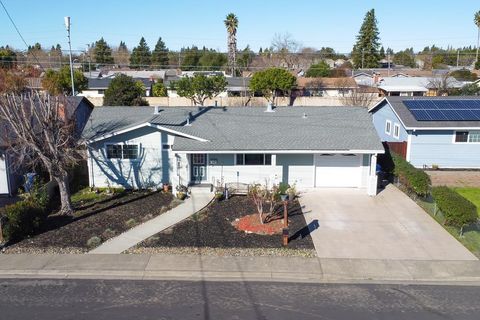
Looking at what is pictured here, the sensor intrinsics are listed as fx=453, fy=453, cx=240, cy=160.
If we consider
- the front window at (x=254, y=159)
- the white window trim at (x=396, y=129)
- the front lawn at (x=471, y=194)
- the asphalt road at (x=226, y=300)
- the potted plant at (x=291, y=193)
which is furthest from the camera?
the white window trim at (x=396, y=129)

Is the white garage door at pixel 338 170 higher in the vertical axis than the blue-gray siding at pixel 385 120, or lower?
lower

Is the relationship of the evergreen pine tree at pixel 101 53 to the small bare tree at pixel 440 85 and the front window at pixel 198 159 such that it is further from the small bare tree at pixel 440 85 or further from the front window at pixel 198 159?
the front window at pixel 198 159

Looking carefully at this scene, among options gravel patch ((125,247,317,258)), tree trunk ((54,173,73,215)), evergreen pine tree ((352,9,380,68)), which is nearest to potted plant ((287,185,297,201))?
gravel patch ((125,247,317,258))

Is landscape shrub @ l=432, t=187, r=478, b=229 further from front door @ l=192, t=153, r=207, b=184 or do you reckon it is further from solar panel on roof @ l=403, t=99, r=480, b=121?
front door @ l=192, t=153, r=207, b=184

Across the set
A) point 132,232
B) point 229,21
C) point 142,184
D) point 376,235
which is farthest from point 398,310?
point 229,21

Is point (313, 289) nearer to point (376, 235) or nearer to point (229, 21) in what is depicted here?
point (376, 235)

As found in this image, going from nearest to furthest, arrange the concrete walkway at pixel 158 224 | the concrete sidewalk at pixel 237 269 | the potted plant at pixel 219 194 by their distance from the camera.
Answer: the concrete sidewalk at pixel 237 269
the concrete walkway at pixel 158 224
the potted plant at pixel 219 194

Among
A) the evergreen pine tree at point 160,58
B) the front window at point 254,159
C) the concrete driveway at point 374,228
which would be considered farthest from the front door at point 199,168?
the evergreen pine tree at point 160,58

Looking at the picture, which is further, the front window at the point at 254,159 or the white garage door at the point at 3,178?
the front window at the point at 254,159
